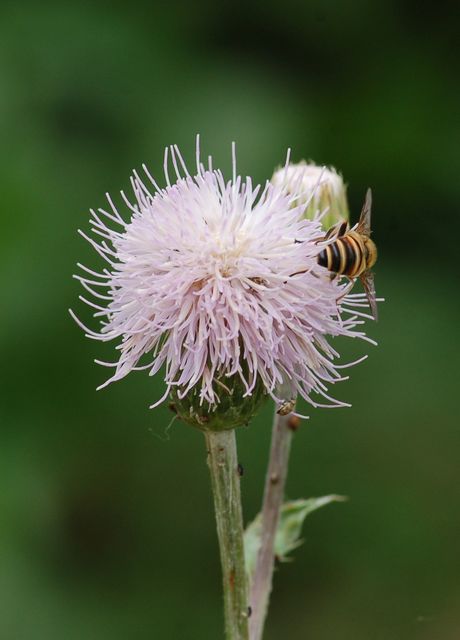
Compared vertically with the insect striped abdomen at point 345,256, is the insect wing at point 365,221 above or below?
above

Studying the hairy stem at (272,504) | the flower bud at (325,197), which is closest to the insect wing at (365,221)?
the flower bud at (325,197)

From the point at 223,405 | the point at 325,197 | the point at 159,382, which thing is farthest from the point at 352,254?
the point at 159,382

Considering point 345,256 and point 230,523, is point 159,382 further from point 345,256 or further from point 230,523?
point 345,256

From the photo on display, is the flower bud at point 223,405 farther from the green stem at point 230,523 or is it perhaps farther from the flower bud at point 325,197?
the flower bud at point 325,197

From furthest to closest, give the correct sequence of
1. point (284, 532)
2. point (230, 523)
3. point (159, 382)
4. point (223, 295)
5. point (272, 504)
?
point (159, 382) → point (284, 532) → point (272, 504) → point (230, 523) → point (223, 295)

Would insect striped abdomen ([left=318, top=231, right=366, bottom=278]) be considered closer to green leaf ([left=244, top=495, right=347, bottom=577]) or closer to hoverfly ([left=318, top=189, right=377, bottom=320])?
hoverfly ([left=318, top=189, right=377, bottom=320])

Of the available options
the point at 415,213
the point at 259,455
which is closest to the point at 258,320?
the point at 259,455

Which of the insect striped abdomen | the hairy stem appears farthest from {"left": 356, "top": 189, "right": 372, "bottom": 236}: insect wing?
the hairy stem
